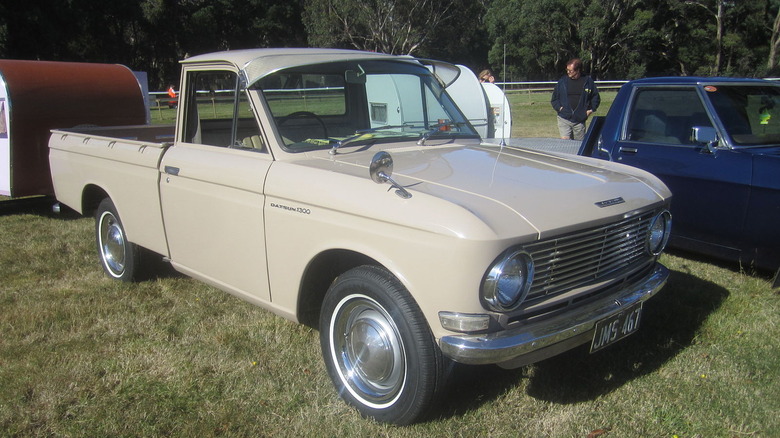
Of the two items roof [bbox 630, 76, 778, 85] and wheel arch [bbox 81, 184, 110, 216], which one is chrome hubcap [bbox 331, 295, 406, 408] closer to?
wheel arch [bbox 81, 184, 110, 216]

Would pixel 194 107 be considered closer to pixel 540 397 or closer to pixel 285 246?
pixel 285 246

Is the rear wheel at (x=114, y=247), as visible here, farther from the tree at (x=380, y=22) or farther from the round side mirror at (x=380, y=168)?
the tree at (x=380, y=22)

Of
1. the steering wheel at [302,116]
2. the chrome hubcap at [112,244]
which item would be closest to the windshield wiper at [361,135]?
the steering wheel at [302,116]

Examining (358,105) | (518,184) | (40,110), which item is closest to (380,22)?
(40,110)

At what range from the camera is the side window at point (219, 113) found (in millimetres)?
3738

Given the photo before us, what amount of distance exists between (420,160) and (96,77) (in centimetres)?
648

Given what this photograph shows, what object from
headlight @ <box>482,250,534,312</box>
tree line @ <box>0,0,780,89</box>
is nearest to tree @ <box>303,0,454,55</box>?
tree line @ <box>0,0,780,89</box>

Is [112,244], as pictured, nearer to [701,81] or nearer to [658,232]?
[658,232]

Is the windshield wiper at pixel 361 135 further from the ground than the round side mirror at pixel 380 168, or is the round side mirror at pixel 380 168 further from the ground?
the windshield wiper at pixel 361 135

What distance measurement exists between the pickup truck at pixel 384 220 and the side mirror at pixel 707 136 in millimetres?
1512

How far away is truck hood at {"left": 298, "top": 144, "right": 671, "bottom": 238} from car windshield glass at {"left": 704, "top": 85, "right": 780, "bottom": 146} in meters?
1.96

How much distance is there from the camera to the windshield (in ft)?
12.1

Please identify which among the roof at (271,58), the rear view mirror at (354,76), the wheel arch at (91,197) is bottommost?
the wheel arch at (91,197)

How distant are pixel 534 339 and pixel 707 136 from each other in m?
3.14
